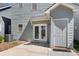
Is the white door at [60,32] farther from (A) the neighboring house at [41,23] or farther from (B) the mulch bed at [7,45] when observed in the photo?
(B) the mulch bed at [7,45]

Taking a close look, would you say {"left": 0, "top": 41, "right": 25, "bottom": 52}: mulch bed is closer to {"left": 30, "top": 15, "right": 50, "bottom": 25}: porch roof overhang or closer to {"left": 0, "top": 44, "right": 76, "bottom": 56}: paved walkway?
{"left": 0, "top": 44, "right": 76, "bottom": 56}: paved walkway

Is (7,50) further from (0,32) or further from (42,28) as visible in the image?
(42,28)

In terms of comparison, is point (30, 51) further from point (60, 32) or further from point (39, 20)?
point (60, 32)

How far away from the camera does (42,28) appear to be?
5324 millimetres

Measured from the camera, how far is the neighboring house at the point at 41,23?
523 cm

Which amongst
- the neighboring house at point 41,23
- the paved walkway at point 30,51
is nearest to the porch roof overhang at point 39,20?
the neighboring house at point 41,23

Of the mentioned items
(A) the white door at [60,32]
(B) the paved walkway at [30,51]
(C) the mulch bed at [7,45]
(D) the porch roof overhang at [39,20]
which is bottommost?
(B) the paved walkway at [30,51]

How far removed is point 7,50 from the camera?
5.14 m

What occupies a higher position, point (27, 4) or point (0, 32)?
point (27, 4)

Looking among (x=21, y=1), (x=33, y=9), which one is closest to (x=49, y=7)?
(x=33, y=9)

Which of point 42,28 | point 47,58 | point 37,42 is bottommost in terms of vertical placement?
point 47,58

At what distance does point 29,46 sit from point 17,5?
1.14 metres

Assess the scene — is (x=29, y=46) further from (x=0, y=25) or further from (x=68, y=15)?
(x=68, y=15)

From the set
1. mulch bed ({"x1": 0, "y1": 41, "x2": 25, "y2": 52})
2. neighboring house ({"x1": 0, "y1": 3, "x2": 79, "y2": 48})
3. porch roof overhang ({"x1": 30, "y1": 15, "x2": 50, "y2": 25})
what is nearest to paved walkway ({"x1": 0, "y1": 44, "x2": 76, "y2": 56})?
mulch bed ({"x1": 0, "y1": 41, "x2": 25, "y2": 52})
